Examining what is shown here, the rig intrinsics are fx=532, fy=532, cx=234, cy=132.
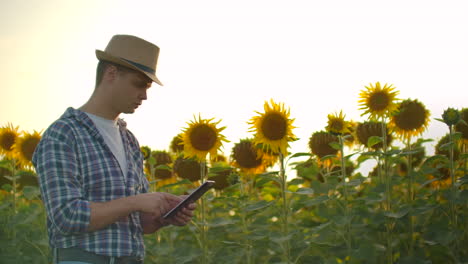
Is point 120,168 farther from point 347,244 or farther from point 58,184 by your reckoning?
point 347,244

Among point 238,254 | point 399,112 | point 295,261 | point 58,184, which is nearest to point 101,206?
point 58,184

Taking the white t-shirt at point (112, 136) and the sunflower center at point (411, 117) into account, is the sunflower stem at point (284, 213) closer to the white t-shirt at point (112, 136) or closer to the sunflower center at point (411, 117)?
the white t-shirt at point (112, 136)

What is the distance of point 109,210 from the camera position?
9.16 feet

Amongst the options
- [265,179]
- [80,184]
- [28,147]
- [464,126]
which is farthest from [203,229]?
[464,126]

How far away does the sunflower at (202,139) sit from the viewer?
491cm

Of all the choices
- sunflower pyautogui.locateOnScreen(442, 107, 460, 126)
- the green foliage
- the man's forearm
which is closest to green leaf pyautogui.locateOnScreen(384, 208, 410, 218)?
the green foliage

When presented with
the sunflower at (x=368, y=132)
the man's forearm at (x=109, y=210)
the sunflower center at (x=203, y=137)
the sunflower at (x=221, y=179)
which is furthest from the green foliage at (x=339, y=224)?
the man's forearm at (x=109, y=210)

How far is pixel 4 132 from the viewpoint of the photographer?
6801mm

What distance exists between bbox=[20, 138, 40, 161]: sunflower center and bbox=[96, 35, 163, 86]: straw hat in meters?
3.55

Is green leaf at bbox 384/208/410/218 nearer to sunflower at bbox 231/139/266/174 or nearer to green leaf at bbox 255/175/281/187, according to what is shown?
green leaf at bbox 255/175/281/187

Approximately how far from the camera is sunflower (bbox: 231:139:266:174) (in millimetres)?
5426

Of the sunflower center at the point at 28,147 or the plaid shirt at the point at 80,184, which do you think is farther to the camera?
the sunflower center at the point at 28,147

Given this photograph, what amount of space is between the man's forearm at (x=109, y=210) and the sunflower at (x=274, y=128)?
1942 millimetres

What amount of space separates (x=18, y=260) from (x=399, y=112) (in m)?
4.65
